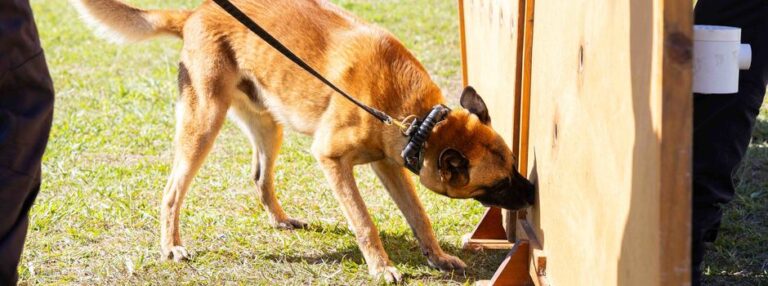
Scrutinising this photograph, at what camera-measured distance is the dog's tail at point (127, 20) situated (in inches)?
181

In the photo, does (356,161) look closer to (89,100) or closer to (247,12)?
(247,12)

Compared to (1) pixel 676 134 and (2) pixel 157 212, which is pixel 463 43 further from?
(1) pixel 676 134

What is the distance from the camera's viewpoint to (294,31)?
429cm

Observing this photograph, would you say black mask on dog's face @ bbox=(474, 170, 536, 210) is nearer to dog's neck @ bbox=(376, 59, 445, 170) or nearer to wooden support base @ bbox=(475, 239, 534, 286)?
wooden support base @ bbox=(475, 239, 534, 286)

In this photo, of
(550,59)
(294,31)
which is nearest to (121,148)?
(294,31)

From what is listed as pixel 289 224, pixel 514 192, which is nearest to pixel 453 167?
pixel 514 192

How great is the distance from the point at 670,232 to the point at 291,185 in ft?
Answer: 11.8

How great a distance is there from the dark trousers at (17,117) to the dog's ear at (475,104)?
192cm

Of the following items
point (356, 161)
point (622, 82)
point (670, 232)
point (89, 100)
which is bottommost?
point (89, 100)

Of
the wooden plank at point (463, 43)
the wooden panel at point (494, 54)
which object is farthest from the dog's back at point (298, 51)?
the wooden plank at point (463, 43)

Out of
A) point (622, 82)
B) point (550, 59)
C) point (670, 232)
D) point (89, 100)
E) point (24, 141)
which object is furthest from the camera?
point (89, 100)

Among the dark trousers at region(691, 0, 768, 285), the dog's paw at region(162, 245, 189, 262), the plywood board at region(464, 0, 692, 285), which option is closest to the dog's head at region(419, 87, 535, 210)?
the plywood board at region(464, 0, 692, 285)

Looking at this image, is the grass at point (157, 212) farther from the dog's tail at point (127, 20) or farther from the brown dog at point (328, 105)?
the dog's tail at point (127, 20)

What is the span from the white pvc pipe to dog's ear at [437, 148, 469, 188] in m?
1.52
